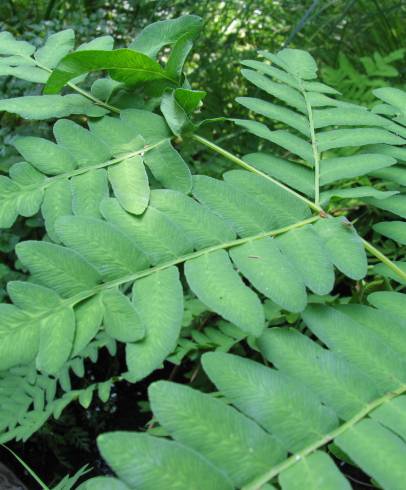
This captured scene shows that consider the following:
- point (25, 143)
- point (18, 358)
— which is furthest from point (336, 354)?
point (25, 143)

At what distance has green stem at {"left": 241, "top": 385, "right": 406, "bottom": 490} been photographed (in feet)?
1.59

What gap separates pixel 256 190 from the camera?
763mm

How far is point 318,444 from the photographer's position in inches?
20.5

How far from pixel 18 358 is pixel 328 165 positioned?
514 millimetres

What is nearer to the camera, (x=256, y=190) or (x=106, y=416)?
(x=256, y=190)

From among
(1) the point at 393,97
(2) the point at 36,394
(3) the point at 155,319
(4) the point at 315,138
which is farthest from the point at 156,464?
(2) the point at 36,394

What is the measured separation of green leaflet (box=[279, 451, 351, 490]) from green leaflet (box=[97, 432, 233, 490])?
0.05 metres

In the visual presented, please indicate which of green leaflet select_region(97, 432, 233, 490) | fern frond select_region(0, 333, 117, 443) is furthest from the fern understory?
fern frond select_region(0, 333, 117, 443)

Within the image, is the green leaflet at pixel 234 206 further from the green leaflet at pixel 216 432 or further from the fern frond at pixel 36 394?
the fern frond at pixel 36 394

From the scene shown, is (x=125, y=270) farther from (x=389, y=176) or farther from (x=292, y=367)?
(x=389, y=176)

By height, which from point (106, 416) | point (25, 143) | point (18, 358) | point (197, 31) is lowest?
point (106, 416)

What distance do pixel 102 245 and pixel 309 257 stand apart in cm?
23

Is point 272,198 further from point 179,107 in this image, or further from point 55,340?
point 55,340

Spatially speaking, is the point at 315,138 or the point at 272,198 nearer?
the point at 272,198
